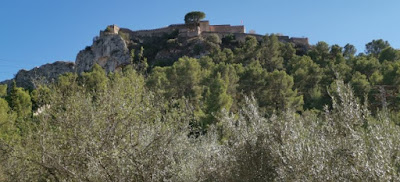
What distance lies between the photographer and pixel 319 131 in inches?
200

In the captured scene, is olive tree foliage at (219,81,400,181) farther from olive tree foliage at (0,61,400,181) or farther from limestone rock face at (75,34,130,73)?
limestone rock face at (75,34,130,73)

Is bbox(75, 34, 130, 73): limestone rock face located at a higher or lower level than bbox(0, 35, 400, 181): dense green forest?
higher

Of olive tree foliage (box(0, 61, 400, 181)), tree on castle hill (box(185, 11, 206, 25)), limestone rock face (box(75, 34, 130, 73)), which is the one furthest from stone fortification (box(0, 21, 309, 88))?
Answer: olive tree foliage (box(0, 61, 400, 181))

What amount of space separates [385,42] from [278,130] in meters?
64.3

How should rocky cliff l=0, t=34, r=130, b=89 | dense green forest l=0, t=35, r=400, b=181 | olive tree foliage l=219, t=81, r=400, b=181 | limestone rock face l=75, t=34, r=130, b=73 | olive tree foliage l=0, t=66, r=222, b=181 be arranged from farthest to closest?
limestone rock face l=75, t=34, r=130, b=73
rocky cliff l=0, t=34, r=130, b=89
olive tree foliage l=0, t=66, r=222, b=181
dense green forest l=0, t=35, r=400, b=181
olive tree foliage l=219, t=81, r=400, b=181

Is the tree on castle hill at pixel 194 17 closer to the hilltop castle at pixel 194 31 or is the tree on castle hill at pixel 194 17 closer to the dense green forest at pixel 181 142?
the hilltop castle at pixel 194 31

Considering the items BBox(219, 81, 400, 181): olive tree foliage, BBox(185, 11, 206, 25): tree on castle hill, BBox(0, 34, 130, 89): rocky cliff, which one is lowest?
BBox(219, 81, 400, 181): olive tree foliage

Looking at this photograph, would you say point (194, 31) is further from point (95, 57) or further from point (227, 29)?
point (95, 57)

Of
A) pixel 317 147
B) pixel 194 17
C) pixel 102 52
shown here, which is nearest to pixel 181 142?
pixel 317 147

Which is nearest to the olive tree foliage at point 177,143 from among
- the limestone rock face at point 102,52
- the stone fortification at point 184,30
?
the limestone rock face at point 102,52

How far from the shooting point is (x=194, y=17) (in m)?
71.5

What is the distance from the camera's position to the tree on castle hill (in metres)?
71.2

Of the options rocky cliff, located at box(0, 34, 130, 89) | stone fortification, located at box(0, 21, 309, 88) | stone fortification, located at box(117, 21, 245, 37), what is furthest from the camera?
stone fortification, located at box(117, 21, 245, 37)

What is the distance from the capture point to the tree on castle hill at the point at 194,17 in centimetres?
7119
